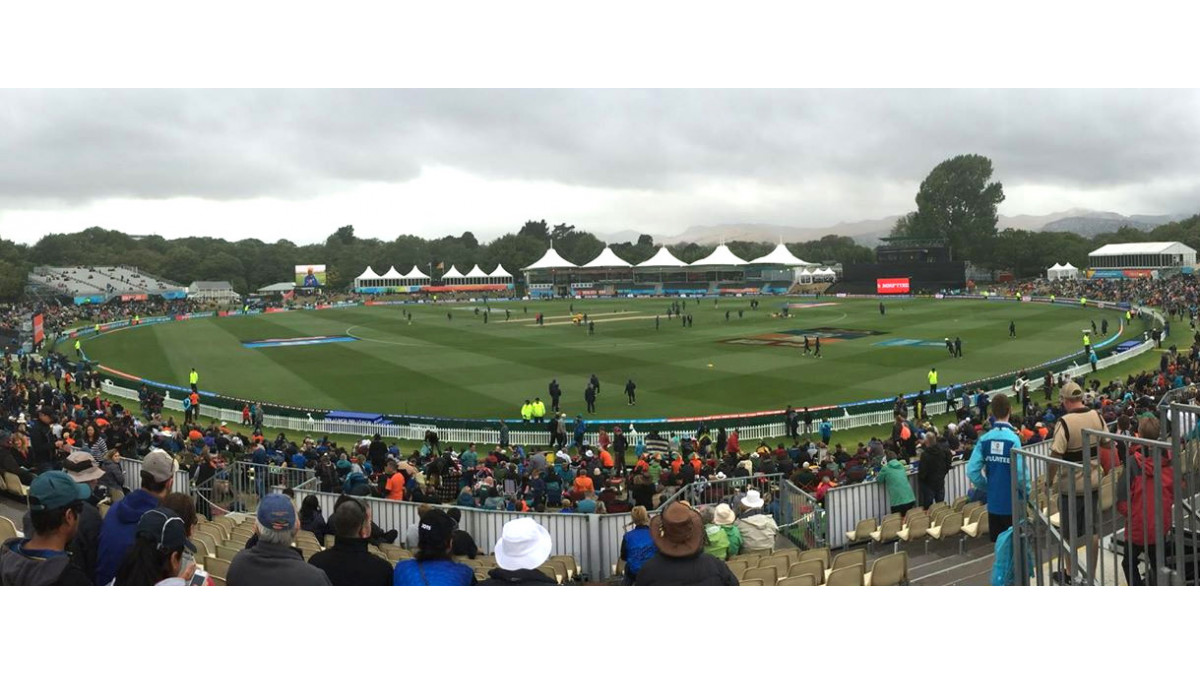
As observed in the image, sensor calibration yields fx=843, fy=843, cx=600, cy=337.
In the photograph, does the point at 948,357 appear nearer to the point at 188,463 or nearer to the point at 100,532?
the point at 188,463

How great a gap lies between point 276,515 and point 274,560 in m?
0.26

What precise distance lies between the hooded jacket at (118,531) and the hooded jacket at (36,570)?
2.34 feet

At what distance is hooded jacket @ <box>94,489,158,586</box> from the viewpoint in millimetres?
5387

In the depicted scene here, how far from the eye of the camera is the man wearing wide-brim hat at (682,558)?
5.14 meters

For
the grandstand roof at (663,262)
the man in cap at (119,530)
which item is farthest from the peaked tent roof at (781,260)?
the man in cap at (119,530)

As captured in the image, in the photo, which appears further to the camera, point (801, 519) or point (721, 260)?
point (721, 260)

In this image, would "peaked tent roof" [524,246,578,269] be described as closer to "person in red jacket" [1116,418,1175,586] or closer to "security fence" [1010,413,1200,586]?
"security fence" [1010,413,1200,586]

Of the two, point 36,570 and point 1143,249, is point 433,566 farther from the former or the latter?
point 1143,249

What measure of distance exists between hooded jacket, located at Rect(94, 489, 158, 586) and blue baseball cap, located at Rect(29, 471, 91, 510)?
416 millimetres

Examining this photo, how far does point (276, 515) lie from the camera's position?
4.73 metres

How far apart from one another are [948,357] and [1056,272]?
7512 centimetres

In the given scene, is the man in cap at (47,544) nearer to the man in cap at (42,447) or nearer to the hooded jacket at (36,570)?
the hooded jacket at (36,570)

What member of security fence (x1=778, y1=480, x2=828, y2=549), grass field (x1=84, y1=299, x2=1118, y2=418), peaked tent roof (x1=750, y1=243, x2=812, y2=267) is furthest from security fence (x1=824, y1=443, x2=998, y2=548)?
peaked tent roof (x1=750, y1=243, x2=812, y2=267)

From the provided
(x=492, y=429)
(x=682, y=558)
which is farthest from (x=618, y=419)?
(x=682, y=558)
